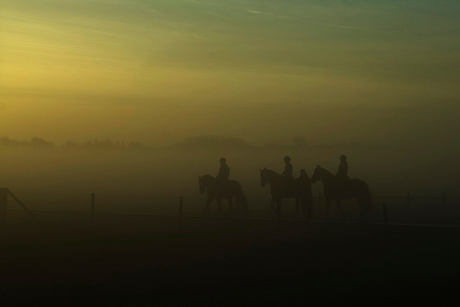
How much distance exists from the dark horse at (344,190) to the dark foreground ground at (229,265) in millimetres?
2787

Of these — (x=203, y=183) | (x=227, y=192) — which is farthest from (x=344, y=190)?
(x=203, y=183)

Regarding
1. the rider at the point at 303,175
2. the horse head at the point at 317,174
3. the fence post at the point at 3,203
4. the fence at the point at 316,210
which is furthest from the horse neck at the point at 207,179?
the fence post at the point at 3,203

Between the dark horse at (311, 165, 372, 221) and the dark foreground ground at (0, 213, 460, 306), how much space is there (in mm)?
2787

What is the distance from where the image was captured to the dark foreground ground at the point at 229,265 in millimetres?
10227

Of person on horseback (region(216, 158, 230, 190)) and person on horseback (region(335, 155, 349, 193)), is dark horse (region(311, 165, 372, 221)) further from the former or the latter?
person on horseback (region(216, 158, 230, 190))

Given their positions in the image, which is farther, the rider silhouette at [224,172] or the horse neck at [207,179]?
the horse neck at [207,179]

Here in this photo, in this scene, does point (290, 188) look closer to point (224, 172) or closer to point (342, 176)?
point (342, 176)

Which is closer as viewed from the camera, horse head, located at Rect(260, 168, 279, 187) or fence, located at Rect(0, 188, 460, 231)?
fence, located at Rect(0, 188, 460, 231)

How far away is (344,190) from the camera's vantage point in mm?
24578

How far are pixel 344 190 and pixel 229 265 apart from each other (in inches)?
467

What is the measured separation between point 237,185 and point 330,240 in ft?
31.3

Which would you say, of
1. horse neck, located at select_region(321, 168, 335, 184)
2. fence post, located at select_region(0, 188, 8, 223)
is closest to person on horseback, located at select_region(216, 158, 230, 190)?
horse neck, located at select_region(321, 168, 335, 184)

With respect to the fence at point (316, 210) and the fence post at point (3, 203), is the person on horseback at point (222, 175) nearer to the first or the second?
the fence at point (316, 210)

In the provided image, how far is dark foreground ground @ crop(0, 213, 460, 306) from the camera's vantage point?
10.2 metres
